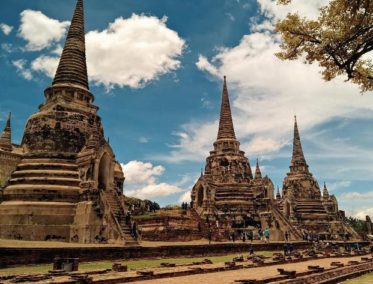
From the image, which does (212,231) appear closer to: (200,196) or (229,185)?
(229,185)

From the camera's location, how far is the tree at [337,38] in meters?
13.1

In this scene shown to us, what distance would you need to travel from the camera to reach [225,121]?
5397 centimetres

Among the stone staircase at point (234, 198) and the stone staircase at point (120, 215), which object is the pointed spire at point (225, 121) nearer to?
the stone staircase at point (234, 198)

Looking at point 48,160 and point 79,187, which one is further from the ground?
point 48,160

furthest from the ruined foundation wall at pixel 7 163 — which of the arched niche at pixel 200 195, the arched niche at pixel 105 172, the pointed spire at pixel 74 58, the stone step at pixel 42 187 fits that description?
the arched niche at pixel 200 195

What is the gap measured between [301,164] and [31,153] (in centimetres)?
4571

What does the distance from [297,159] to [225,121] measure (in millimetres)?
17138

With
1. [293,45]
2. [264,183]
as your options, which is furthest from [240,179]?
[293,45]

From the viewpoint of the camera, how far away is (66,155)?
2877 centimetres

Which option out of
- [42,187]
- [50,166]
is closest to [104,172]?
[50,166]

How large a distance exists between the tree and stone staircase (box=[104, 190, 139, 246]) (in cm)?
1505

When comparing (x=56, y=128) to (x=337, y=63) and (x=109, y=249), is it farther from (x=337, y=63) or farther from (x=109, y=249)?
(x=337, y=63)

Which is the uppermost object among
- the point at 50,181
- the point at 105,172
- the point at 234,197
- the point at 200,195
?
the point at 200,195

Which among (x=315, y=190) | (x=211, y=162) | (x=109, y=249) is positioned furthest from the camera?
(x=315, y=190)
